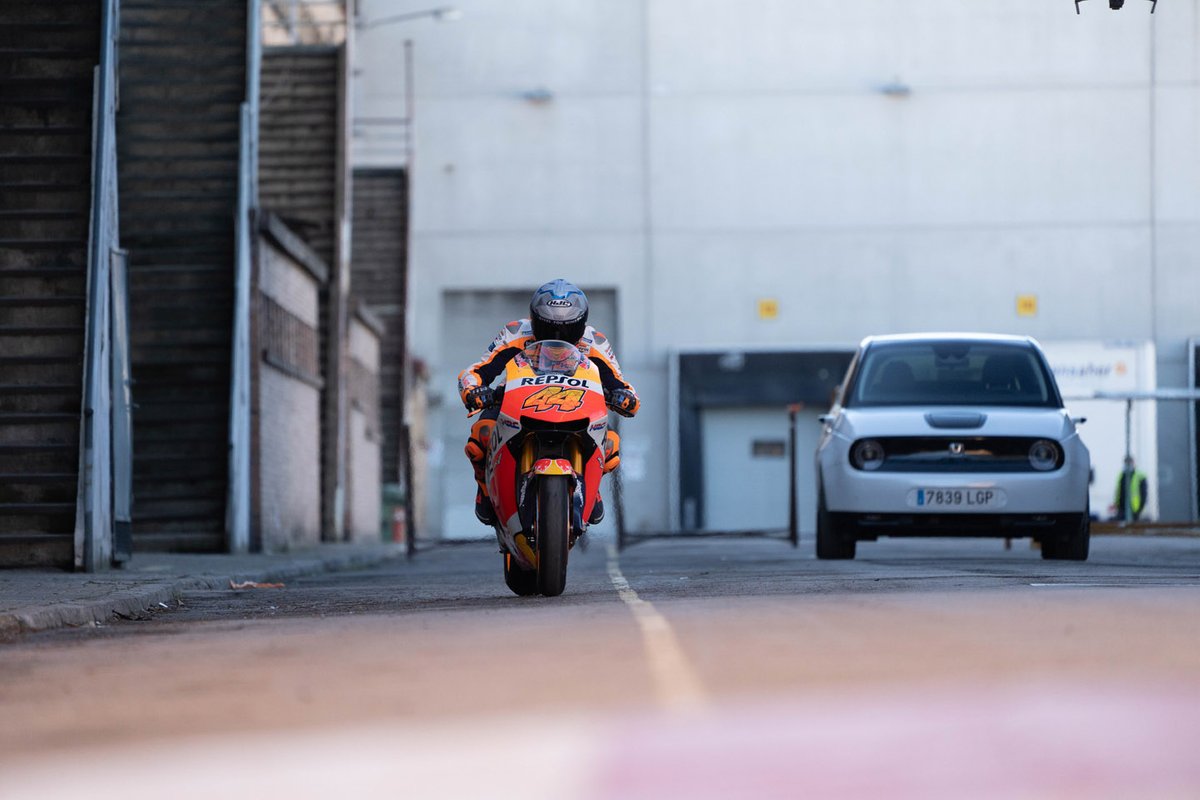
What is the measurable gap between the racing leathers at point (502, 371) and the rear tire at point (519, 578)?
0.43 meters

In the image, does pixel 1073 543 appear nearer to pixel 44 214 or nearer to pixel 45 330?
pixel 45 330

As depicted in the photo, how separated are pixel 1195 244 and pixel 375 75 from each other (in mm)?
17303

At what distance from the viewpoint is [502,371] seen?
11547 mm

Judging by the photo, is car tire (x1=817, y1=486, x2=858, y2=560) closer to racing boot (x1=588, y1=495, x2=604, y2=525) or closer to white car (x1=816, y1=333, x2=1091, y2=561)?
white car (x1=816, y1=333, x2=1091, y2=561)

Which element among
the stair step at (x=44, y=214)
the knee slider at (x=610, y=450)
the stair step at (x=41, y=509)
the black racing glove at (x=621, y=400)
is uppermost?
the stair step at (x=44, y=214)

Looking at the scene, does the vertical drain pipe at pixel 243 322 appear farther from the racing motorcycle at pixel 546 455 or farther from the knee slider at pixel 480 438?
the racing motorcycle at pixel 546 455

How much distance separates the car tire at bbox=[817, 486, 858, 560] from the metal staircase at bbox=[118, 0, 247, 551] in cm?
750

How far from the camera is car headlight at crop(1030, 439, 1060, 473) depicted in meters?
14.5

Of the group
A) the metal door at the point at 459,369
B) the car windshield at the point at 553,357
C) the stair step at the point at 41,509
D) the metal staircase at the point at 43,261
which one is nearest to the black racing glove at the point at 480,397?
the car windshield at the point at 553,357

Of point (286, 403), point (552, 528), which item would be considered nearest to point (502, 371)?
point (552, 528)

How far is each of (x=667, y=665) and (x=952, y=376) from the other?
9.38 metres

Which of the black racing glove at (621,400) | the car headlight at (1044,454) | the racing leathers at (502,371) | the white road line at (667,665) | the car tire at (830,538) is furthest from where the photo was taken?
the car tire at (830,538)

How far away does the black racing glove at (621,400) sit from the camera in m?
11.6

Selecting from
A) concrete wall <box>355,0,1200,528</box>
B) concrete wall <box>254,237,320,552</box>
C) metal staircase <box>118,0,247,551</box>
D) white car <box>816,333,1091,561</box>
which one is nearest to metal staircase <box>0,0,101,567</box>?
white car <box>816,333,1091,561</box>
